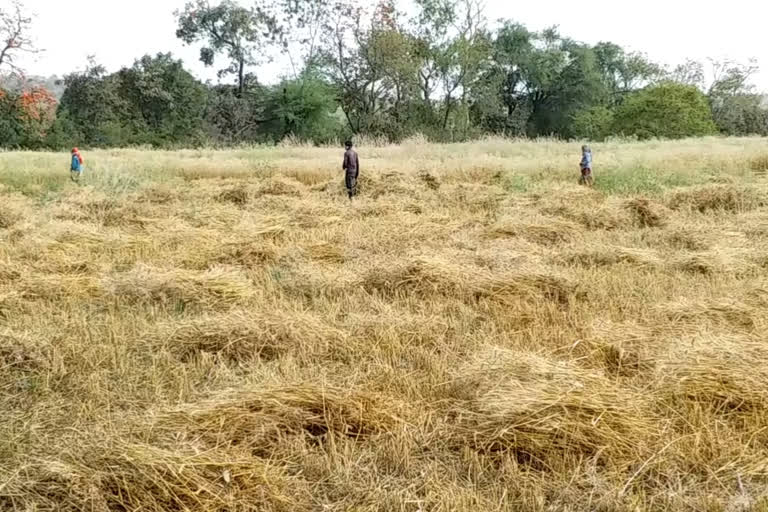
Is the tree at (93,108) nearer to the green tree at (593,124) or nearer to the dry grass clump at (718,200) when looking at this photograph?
the green tree at (593,124)

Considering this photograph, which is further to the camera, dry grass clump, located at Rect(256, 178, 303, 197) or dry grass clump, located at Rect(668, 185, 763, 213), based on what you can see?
dry grass clump, located at Rect(256, 178, 303, 197)

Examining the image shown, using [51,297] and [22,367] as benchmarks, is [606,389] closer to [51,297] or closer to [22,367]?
[22,367]

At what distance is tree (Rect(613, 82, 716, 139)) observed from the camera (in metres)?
31.8

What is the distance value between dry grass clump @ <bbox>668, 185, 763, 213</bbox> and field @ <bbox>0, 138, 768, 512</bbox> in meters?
1.99

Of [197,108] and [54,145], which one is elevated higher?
[197,108]

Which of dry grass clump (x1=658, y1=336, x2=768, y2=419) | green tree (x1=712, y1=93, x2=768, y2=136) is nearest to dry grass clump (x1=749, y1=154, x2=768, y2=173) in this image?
dry grass clump (x1=658, y1=336, x2=768, y2=419)

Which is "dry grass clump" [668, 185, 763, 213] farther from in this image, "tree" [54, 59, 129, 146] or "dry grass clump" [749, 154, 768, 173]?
"tree" [54, 59, 129, 146]

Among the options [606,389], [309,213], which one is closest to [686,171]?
[309,213]

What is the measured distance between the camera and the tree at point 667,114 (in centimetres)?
3177

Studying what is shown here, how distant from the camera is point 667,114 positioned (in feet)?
105

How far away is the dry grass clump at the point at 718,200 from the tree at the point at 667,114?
958 inches

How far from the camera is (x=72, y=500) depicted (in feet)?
6.93

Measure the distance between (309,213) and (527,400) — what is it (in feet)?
24.4

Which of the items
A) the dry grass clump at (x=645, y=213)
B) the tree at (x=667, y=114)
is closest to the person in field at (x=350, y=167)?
the dry grass clump at (x=645, y=213)
